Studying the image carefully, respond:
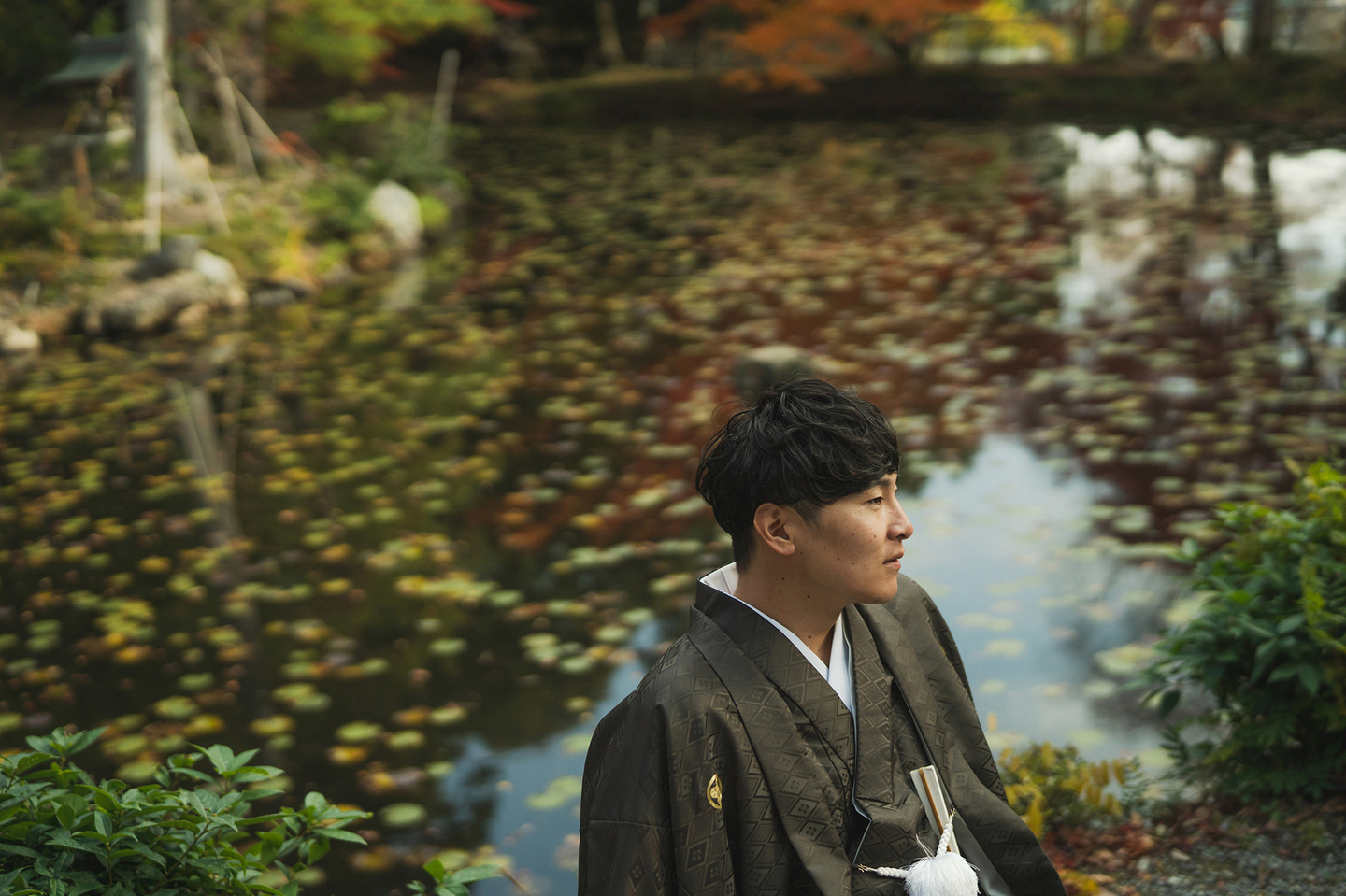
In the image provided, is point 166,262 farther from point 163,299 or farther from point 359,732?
point 359,732

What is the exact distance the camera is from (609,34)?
69.8ft

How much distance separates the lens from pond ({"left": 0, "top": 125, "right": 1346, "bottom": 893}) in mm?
3662

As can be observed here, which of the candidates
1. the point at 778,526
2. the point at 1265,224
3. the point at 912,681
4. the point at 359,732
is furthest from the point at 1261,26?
the point at 778,526

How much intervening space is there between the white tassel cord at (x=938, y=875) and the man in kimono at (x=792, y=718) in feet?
0.06

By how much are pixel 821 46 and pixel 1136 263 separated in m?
10.6

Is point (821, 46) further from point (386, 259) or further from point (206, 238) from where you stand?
point (206, 238)

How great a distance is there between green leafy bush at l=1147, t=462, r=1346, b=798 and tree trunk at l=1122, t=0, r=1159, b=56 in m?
14.9

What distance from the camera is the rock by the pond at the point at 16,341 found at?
26.6ft

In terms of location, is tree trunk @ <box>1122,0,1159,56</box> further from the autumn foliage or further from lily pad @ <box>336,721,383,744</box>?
lily pad @ <box>336,721,383,744</box>

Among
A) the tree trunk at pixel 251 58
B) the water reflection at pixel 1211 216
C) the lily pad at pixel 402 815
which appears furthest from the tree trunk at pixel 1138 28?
the lily pad at pixel 402 815

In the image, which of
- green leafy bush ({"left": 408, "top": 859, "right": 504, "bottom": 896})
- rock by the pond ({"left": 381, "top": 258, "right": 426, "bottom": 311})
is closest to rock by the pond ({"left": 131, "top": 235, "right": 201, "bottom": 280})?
rock by the pond ({"left": 381, "top": 258, "right": 426, "bottom": 311})

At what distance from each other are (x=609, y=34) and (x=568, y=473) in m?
17.7

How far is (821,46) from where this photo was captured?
57.5 feet

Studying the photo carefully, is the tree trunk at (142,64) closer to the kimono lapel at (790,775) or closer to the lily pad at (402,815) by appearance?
the lily pad at (402,815)
